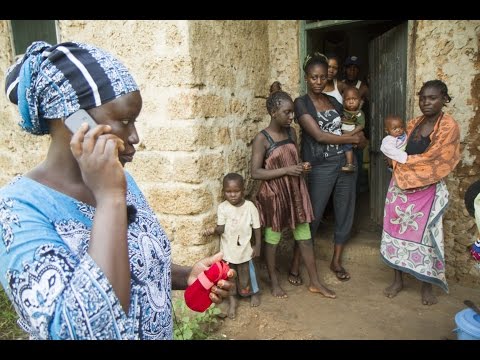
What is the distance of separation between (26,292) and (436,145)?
10.3ft

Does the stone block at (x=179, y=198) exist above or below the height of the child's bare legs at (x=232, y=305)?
above

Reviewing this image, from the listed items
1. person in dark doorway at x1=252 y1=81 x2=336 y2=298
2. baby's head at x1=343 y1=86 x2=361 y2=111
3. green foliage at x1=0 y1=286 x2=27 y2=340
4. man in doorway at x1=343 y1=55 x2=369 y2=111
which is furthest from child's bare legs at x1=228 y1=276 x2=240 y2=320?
man in doorway at x1=343 y1=55 x2=369 y2=111

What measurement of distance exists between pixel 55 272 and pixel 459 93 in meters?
3.65

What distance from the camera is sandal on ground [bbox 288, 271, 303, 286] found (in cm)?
390

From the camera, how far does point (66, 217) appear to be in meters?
1.04

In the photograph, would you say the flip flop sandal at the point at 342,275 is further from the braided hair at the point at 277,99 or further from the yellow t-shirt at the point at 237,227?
the braided hair at the point at 277,99

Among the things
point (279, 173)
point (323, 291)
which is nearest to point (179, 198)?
point (279, 173)

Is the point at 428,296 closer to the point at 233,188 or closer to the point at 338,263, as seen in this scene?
the point at 338,263

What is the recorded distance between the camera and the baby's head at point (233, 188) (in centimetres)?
327

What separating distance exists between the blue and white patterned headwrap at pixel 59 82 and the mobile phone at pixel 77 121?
24mm

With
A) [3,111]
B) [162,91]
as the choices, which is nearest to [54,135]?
[162,91]

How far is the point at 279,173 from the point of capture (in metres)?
3.35

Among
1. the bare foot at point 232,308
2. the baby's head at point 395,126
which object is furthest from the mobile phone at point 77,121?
the baby's head at point 395,126
